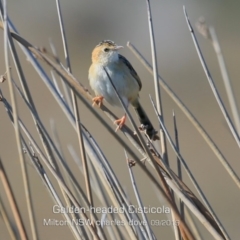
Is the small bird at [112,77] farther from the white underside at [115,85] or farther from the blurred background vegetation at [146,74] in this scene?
the blurred background vegetation at [146,74]

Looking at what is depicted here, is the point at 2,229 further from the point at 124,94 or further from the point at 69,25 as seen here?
the point at 69,25

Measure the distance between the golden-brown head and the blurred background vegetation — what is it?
1.03m

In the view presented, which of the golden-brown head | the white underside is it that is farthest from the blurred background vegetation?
the golden-brown head

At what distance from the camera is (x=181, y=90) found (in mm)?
14953

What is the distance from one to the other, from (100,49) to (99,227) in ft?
7.47

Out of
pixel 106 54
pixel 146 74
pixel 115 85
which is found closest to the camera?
pixel 115 85

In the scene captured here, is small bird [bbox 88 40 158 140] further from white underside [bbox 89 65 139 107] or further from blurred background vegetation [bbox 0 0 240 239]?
blurred background vegetation [bbox 0 0 240 239]

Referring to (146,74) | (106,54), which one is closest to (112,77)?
(106,54)

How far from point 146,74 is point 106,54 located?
10.6 metres

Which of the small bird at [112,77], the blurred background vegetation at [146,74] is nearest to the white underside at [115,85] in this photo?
the small bird at [112,77]

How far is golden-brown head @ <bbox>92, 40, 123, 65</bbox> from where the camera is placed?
511cm

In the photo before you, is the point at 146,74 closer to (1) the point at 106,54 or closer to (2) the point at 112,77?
(1) the point at 106,54

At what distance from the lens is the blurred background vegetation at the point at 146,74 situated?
1051cm

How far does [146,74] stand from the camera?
51.8 feet
